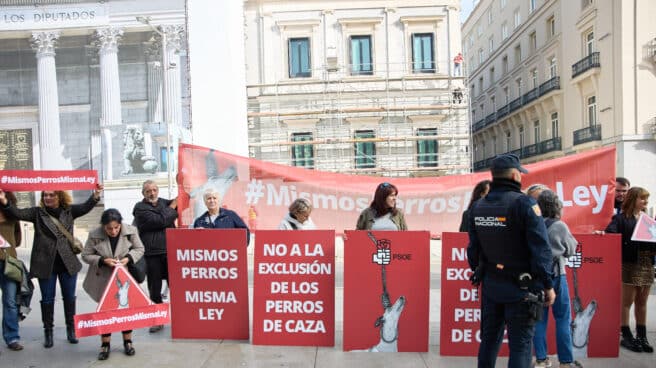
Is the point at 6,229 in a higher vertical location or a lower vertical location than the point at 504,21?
lower

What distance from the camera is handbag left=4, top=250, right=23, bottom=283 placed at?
522 centimetres

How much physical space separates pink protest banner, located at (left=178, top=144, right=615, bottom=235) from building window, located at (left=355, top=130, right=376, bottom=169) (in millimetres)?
18303

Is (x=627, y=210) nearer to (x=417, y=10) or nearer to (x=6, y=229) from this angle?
(x=6, y=229)

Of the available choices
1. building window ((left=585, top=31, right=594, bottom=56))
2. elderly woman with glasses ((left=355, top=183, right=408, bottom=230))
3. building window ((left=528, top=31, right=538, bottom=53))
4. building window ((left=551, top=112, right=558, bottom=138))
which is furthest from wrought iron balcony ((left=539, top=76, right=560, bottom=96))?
elderly woman with glasses ((left=355, top=183, right=408, bottom=230))

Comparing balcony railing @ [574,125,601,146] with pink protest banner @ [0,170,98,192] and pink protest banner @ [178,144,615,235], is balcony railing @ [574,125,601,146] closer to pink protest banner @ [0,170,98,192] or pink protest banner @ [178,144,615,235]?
pink protest banner @ [178,144,615,235]

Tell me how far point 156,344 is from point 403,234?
2905mm

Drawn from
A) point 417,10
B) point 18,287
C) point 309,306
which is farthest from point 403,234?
point 417,10

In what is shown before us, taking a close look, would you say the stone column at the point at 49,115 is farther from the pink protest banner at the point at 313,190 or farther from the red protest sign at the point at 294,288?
the red protest sign at the point at 294,288

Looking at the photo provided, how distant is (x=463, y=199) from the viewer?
22.8ft

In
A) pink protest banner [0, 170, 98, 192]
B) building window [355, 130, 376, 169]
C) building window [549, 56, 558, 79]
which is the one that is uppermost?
building window [549, 56, 558, 79]

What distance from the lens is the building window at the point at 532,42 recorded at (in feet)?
117

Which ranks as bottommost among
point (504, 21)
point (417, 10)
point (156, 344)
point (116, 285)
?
point (156, 344)

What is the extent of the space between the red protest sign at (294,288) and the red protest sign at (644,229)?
117 inches

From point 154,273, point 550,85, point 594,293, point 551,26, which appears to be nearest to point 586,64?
point 550,85
